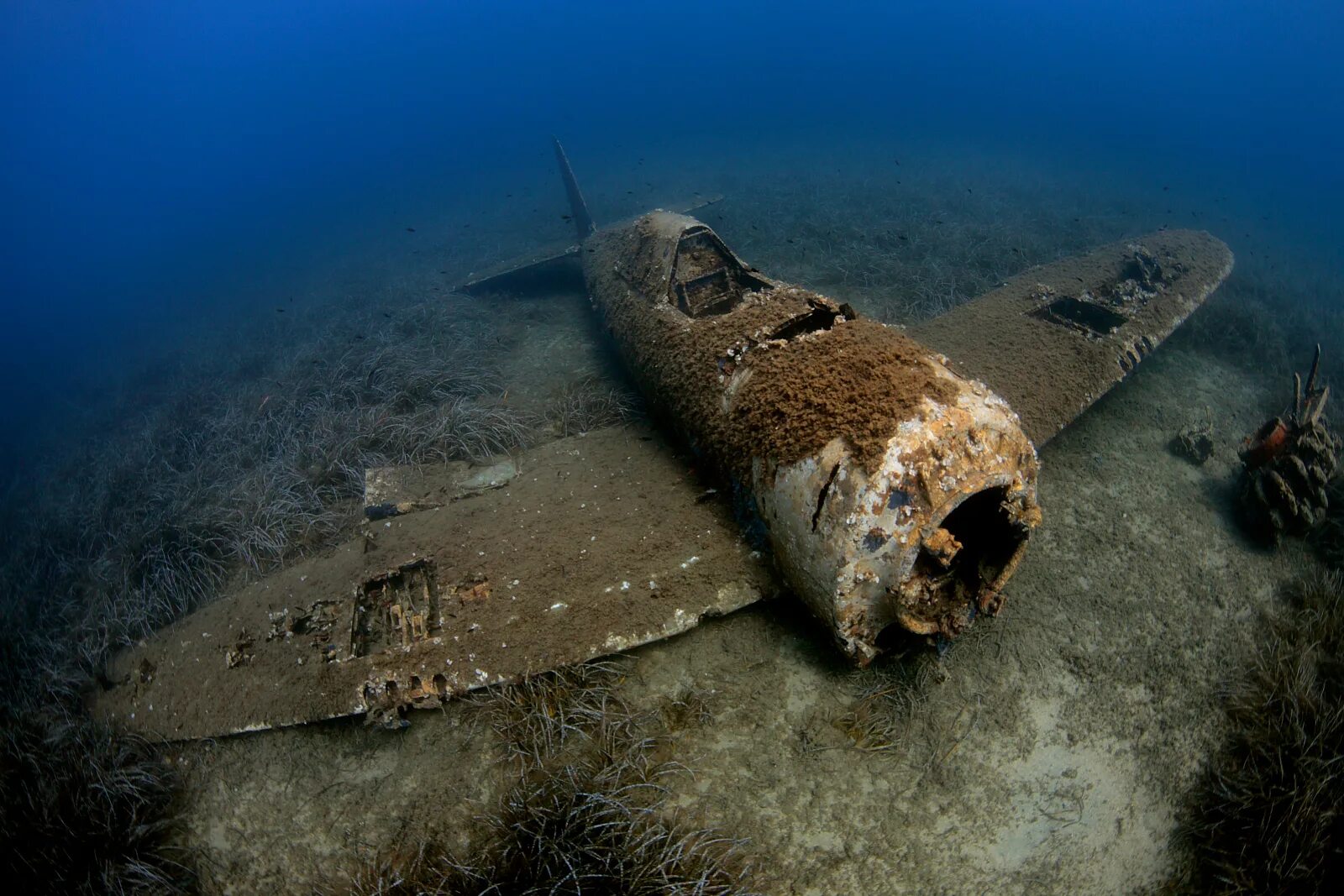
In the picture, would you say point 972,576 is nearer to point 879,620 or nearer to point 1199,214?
point 879,620

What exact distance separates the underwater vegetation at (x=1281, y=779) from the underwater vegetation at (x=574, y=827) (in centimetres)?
304

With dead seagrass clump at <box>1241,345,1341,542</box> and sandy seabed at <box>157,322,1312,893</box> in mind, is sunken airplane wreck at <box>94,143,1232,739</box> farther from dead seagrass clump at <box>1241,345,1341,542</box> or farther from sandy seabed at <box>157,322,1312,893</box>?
dead seagrass clump at <box>1241,345,1341,542</box>

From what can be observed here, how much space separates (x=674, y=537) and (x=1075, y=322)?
600 centimetres

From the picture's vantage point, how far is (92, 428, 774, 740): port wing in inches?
141

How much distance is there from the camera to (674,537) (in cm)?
412

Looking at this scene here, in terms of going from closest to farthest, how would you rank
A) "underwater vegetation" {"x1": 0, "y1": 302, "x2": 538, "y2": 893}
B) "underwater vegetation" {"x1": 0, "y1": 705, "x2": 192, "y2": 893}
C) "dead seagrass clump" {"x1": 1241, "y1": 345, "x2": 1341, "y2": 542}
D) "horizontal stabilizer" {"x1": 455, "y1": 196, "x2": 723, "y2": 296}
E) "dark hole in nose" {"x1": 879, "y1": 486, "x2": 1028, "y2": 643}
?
1. "dark hole in nose" {"x1": 879, "y1": 486, "x2": 1028, "y2": 643}
2. "underwater vegetation" {"x1": 0, "y1": 705, "x2": 192, "y2": 893}
3. "underwater vegetation" {"x1": 0, "y1": 302, "x2": 538, "y2": 893}
4. "dead seagrass clump" {"x1": 1241, "y1": 345, "x2": 1341, "y2": 542}
5. "horizontal stabilizer" {"x1": 455, "y1": 196, "x2": 723, "y2": 296}

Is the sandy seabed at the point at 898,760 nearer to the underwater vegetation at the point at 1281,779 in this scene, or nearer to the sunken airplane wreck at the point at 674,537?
the underwater vegetation at the point at 1281,779

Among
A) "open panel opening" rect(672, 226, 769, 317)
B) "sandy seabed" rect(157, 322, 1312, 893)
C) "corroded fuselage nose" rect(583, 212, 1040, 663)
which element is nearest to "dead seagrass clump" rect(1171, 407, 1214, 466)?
"sandy seabed" rect(157, 322, 1312, 893)

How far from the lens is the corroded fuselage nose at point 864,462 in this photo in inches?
124

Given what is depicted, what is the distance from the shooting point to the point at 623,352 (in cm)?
610

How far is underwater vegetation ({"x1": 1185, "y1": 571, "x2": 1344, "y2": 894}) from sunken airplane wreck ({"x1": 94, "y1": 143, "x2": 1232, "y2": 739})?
2.06 m

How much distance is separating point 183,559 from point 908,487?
291 inches

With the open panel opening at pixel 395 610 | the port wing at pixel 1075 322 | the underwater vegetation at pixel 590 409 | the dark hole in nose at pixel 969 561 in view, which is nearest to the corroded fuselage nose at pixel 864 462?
the dark hole in nose at pixel 969 561

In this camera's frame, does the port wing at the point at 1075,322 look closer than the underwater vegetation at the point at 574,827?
No
